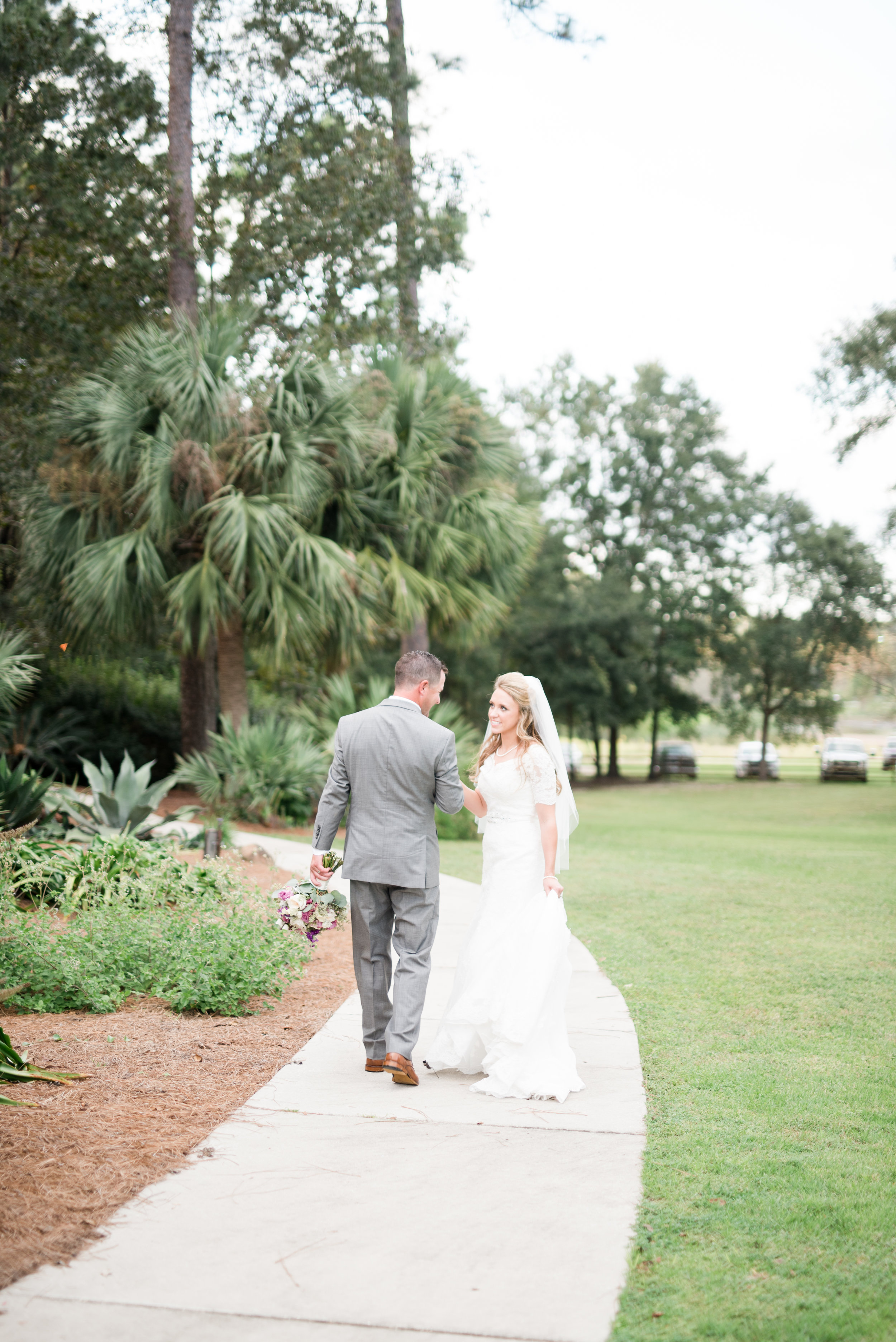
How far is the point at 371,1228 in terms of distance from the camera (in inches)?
132

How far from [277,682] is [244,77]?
11877 millimetres

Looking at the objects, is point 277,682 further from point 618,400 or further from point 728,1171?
point 618,400

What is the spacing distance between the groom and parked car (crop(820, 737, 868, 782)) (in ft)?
126

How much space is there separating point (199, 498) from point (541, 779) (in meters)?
10.5

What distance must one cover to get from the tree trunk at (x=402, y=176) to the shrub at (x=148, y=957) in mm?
15295

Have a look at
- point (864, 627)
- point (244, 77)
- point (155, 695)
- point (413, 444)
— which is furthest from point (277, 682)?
point (864, 627)

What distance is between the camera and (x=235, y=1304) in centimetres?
289

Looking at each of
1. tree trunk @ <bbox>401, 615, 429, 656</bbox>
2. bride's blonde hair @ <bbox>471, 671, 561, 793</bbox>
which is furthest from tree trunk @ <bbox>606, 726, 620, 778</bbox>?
bride's blonde hair @ <bbox>471, 671, 561, 793</bbox>

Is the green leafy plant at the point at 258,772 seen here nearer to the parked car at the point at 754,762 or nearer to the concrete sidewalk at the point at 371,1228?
the concrete sidewalk at the point at 371,1228

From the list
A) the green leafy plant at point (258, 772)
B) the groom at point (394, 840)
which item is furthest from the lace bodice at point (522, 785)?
the green leafy plant at point (258, 772)

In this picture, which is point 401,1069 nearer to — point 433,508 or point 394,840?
point 394,840

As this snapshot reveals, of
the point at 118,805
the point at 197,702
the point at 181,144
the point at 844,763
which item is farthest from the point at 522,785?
the point at 844,763

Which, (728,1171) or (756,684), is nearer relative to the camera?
(728,1171)

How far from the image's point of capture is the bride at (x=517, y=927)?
15.8 ft
